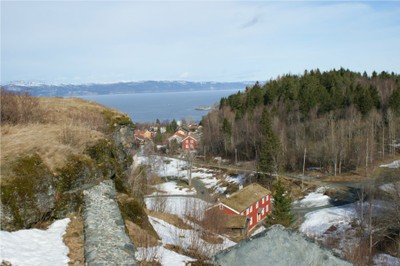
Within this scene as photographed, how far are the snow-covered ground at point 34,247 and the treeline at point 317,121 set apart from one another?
143ft

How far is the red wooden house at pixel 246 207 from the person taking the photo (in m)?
31.2

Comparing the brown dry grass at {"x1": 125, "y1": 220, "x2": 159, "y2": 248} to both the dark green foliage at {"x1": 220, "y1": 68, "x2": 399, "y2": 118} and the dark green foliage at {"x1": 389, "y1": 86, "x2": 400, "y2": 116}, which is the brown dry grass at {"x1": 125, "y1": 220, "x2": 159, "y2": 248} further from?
the dark green foliage at {"x1": 220, "y1": 68, "x2": 399, "y2": 118}

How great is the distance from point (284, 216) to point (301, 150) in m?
29.7

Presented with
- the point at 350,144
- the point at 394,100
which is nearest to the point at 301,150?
the point at 350,144

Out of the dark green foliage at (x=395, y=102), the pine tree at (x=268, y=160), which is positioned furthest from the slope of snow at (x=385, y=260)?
the dark green foliage at (x=395, y=102)

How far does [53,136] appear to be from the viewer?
12.4 m

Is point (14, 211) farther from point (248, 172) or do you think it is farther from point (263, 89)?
point (263, 89)

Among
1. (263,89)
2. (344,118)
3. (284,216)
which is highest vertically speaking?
(263,89)

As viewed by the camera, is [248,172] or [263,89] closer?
[248,172]

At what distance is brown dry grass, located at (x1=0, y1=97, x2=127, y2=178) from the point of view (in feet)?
33.7

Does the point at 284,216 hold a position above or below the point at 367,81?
below

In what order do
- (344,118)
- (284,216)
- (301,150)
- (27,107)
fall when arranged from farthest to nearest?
(344,118), (301,150), (284,216), (27,107)

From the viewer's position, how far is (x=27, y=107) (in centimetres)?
1571

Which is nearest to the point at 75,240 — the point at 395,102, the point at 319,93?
the point at 395,102
